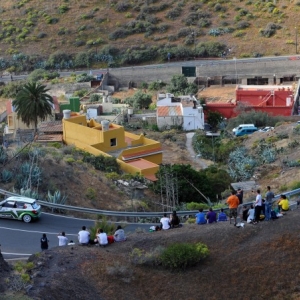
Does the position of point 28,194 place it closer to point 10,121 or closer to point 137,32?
point 10,121

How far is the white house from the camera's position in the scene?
52.8 m

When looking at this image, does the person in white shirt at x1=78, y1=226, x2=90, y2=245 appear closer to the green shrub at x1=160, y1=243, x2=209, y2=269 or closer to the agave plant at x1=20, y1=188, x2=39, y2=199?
the green shrub at x1=160, y1=243, x2=209, y2=269

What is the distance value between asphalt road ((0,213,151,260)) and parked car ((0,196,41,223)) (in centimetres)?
13

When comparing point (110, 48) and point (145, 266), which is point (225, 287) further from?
point (110, 48)

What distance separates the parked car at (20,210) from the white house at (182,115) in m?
32.8

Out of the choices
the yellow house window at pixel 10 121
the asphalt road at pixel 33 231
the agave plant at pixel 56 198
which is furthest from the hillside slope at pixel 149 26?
the asphalt road at pixel 33 231

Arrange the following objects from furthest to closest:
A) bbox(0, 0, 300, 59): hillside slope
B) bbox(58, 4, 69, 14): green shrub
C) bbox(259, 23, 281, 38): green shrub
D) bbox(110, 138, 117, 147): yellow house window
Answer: bbox(58, 4, 69, 14): green shrub → bbox(0, 0, 300, 59): hillside slope → bbox(259, 23, 281, 38): green shrub → bbox(110, 138, 117, 147): yellow house window

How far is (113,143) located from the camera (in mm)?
39656

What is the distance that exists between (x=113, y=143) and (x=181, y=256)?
2500 cm

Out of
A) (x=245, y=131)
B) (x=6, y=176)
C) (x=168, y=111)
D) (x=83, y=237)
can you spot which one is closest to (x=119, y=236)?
(x=83, y=237)

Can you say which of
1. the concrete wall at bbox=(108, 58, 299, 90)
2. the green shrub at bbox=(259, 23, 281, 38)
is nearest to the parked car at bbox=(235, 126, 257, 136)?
the concrete wall at bbox=(108, 58, 299, 90)

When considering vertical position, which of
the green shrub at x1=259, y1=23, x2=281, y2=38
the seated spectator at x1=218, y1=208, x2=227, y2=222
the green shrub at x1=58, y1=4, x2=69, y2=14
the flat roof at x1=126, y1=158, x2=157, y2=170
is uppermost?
the green shrub at x1=58, y1=4, x2=69, y2=14

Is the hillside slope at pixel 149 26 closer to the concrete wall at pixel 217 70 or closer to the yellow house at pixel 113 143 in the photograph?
the concrete wall at pixel 217 70

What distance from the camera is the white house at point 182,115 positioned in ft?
173
